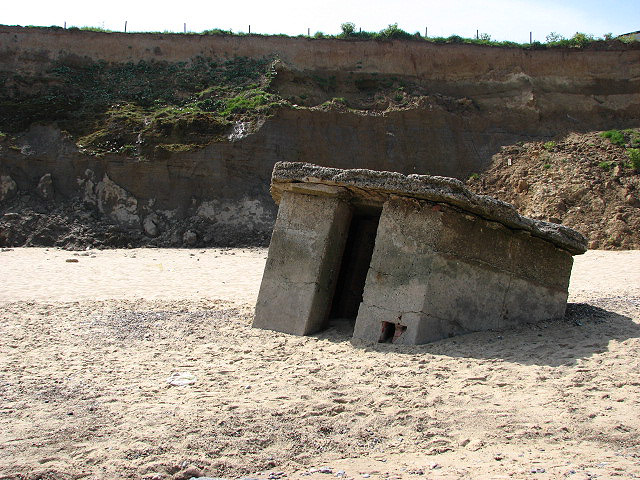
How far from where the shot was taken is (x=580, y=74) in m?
26.9

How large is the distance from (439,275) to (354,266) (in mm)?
2275

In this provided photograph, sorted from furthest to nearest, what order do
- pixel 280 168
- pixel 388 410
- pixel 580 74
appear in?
1. pixel 580 74
2. pixel 280 168
3. pixel 388 410

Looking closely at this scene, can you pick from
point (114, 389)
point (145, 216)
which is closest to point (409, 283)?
point (114, 389)

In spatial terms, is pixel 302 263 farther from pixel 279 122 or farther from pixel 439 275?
pixel 279 122

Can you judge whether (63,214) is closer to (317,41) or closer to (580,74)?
(317,41)

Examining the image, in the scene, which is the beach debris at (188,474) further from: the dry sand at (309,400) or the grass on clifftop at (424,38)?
the grass on clifftop at (424,38)

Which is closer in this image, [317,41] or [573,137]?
[573,137]

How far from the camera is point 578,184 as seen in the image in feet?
70.1

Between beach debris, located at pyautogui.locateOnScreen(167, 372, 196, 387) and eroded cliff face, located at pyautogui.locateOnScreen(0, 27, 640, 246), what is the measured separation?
45.6 feet

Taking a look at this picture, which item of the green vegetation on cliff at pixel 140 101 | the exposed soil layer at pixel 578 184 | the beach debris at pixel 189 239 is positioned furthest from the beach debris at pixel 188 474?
the green vegetation on cliff at pixel 140 101

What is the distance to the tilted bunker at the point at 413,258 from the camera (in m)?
7.51

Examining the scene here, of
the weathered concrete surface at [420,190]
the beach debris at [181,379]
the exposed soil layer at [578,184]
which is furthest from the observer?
the exposed soil layer at [578,184]

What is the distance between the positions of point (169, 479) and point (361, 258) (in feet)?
18.6

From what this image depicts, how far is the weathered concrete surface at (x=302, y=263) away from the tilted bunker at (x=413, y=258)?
0.04 ft
